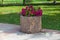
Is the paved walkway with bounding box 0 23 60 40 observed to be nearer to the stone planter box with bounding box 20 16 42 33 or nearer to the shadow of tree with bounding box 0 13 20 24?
the stone planter box with bounding box 20 16 42 33

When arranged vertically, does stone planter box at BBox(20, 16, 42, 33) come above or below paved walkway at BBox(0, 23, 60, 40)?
above

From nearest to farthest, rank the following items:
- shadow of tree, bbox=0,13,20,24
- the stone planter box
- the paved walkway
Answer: the paved walkway
the stone planter box
shadow of tree, bbox=0,13,20,24

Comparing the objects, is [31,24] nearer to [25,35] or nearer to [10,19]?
[25,35]

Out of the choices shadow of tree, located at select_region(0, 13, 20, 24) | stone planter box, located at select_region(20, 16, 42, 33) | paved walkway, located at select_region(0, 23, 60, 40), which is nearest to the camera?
paved walkway, located at select_region(0, 23, 60, 40)

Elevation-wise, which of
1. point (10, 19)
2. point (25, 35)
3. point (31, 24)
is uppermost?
point (31, 24)

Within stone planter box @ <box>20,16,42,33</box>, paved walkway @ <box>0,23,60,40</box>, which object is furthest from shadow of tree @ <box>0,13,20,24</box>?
stone planter box @ <box>20,16,42,33</box>

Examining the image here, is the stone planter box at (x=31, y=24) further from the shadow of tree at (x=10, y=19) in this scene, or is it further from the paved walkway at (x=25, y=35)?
the shadow of tree at (x=10, y=19)

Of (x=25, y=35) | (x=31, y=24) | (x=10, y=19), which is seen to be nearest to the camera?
(x=25, y=35)

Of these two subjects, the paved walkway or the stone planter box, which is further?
the stone planter box

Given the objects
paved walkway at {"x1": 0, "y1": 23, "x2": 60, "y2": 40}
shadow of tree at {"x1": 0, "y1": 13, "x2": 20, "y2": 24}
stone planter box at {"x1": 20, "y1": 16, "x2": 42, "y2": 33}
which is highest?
stone planter box at {"x1": 20, "y1": 16, "x2": 42, "y2": 33}

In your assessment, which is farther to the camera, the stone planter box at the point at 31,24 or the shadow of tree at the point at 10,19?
A: the shadow of tree at the point at 10,19

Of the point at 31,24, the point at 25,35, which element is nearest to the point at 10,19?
the point at 31,24

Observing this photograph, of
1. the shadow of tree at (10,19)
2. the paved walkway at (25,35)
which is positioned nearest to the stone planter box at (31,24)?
the paved walkway at (25,35)

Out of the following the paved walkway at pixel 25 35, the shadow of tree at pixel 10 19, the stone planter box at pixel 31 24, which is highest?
the stone planter box at pixel 31 24
